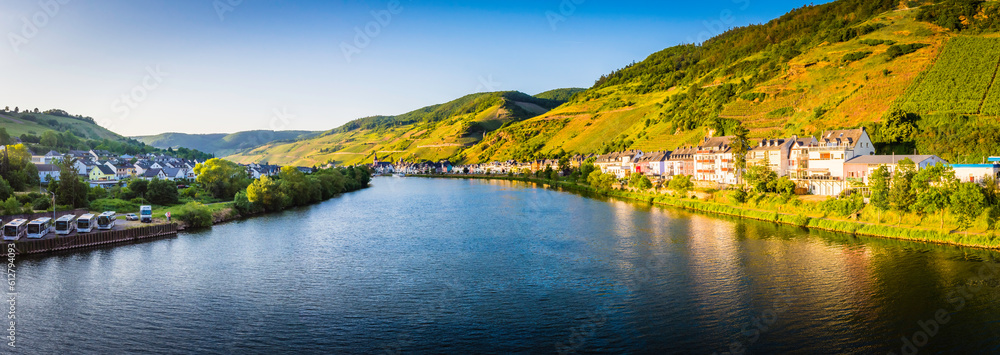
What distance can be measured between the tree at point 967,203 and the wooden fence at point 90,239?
57.8 metres

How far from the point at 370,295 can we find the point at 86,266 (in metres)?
19.0

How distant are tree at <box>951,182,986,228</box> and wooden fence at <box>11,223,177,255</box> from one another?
57777 millimetres

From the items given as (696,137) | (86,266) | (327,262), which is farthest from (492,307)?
(696,137)

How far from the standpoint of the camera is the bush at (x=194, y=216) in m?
46.8

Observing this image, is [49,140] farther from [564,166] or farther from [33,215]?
[564,166]

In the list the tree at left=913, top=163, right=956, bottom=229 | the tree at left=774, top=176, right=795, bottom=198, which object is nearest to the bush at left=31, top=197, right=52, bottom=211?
the tree at left=774, top=176, right=795, bottom=198

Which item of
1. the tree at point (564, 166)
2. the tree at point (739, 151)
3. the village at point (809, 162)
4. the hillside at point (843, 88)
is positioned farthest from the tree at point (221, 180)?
the hillside at point (843, 88)

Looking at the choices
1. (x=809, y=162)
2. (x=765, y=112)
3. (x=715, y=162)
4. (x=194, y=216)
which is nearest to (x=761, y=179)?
(x=809, y=162)

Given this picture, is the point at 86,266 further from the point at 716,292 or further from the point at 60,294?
the point at 716,292

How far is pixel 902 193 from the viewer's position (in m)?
37.8

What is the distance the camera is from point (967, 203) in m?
34.0

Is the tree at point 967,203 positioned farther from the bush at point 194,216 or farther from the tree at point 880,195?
the bush at point 194,216

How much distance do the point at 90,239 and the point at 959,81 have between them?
332 ft

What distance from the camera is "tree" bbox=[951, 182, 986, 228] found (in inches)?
1332
